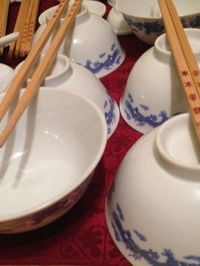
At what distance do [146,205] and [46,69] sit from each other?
360mm

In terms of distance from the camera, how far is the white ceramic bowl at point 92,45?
1.00 m

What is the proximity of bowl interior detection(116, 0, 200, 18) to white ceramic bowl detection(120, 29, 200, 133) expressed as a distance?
1.02ft

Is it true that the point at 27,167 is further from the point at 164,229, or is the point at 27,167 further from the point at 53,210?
the point at 164,229

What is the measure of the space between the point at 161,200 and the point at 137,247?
0.29ft

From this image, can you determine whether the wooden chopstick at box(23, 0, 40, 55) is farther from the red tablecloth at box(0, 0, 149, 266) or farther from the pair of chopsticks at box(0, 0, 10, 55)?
the red tablecloth at box(0, 0, 149, 266)

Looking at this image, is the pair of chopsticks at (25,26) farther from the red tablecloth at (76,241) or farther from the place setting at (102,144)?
the red tablecloth at (76,241)

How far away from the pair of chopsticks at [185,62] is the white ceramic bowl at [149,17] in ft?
0.20

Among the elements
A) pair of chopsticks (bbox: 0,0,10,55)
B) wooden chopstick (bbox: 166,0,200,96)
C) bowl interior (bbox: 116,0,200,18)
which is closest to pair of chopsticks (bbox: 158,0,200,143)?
wooden chopstick (bbox: 166,0,200,96)

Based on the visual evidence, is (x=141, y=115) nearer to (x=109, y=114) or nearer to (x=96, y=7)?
(x=109, y=114)

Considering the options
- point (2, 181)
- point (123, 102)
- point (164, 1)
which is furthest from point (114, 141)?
point (164, 1)

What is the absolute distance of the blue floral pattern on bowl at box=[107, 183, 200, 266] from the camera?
56 cm

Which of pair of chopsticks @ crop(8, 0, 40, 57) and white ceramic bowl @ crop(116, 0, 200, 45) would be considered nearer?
white ceramic bowl @ crop(116, 0, 200, 45)

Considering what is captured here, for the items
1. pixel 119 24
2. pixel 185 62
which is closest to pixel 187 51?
pixel 185 62

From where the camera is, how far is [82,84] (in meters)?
0.85
